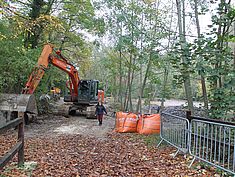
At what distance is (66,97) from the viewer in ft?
54.9

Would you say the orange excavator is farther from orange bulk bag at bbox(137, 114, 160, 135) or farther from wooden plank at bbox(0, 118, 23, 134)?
wooden plank at bbox(0, 118, 23, 134)

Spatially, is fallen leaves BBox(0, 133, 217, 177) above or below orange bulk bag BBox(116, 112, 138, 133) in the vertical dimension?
below

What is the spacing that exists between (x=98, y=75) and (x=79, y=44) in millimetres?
19420

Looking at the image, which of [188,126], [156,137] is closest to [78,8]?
[156,137]

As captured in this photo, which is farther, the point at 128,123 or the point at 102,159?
the point at 128,123

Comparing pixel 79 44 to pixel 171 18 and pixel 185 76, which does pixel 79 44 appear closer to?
pixel 171 18

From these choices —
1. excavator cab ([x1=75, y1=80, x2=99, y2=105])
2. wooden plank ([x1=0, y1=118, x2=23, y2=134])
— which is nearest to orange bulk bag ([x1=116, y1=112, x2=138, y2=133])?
wooden plank ([x1=0, y1=118, x2=23, y2=134])

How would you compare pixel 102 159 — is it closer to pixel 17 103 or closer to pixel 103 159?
pixel 103 159

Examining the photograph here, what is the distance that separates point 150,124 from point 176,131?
108 inches

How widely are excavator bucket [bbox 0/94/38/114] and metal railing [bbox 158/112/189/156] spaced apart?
5.73 meters

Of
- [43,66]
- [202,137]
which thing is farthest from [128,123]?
[43,66]

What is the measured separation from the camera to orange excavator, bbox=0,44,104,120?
9820mm

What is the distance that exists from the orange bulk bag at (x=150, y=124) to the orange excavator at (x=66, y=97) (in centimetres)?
486

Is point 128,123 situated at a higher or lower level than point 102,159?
higher
